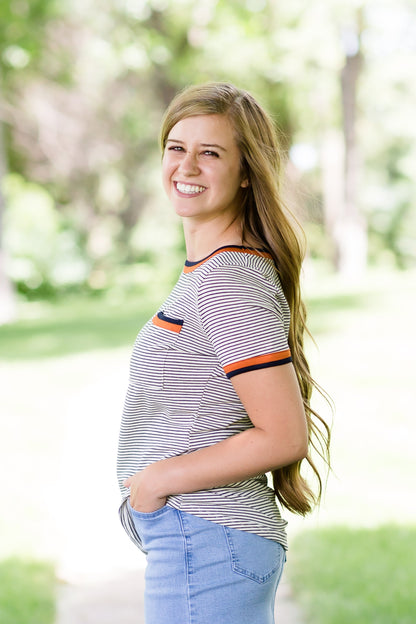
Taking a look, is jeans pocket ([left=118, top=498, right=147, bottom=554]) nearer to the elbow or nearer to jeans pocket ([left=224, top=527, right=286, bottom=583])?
jeans pocket ([left=224, top=527, right=286, bottom=583])

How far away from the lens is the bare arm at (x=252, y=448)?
5.32 ft

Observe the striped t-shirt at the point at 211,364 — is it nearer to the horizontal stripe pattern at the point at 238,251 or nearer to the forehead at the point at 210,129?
the horizontal stripe pattern at the point at 238,251

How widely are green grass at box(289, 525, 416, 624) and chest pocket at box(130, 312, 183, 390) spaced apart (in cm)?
218

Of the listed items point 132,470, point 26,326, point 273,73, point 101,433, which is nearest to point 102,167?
point 273,73

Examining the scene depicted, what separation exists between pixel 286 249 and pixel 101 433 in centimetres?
534

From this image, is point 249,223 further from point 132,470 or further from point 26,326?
point 26,326

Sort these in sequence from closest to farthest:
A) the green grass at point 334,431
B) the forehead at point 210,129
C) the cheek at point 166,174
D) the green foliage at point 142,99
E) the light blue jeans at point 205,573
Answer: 1. the light blue jeans at point 205,573
2. the forehead at point 210,129
3. the cheek at point 166,174
4. the green grass at point 334,431
5. the green foliage at point 142,99

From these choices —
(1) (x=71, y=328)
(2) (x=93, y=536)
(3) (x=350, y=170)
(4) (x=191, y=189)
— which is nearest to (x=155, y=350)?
(4) (x=191, y=189)

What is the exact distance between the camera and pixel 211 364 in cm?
174

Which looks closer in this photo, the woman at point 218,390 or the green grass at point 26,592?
the woman at point 218,390

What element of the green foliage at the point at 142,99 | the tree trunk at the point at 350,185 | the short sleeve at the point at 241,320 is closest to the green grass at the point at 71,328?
the green foliage at the point at 142,99

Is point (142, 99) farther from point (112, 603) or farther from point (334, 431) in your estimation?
point (112, 603)

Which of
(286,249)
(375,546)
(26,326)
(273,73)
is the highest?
(273,73)

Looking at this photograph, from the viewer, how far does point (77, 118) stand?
32.8 metres
